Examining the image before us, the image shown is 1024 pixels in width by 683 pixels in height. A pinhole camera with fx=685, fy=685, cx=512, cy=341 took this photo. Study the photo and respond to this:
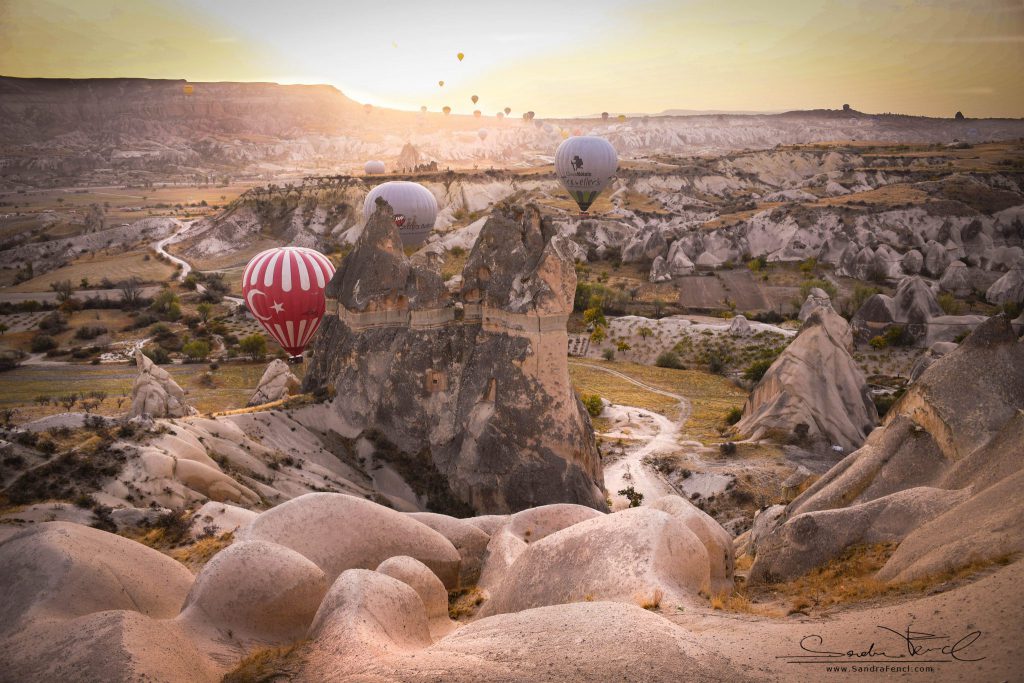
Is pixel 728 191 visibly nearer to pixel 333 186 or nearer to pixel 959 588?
pixel 333 186

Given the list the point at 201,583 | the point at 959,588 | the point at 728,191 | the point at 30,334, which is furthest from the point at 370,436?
the point at 728,191

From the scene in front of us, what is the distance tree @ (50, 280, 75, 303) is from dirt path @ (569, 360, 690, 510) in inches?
1538

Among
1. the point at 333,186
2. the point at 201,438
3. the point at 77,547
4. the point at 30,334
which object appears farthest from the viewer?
the point at 333,186

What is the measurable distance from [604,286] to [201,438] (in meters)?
42.3

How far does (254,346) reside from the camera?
37719 millimetres

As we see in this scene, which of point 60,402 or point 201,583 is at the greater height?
point 201,583

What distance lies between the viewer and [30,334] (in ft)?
134

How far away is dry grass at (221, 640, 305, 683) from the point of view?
265 inches

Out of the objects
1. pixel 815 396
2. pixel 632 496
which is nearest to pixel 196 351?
pixel 632 496

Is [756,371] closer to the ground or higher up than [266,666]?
closer to the ground

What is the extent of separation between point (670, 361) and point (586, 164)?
1022 inches

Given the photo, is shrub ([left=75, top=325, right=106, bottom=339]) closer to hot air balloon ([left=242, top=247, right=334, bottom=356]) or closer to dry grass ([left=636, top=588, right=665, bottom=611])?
hot air balloon ([left=242, top=247, right=334, bottom=356])

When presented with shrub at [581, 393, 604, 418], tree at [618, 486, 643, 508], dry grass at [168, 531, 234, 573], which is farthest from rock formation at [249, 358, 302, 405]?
dry grass at [168, 531, 234, 573]

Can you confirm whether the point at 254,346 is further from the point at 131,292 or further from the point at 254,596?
the point at 254,596
